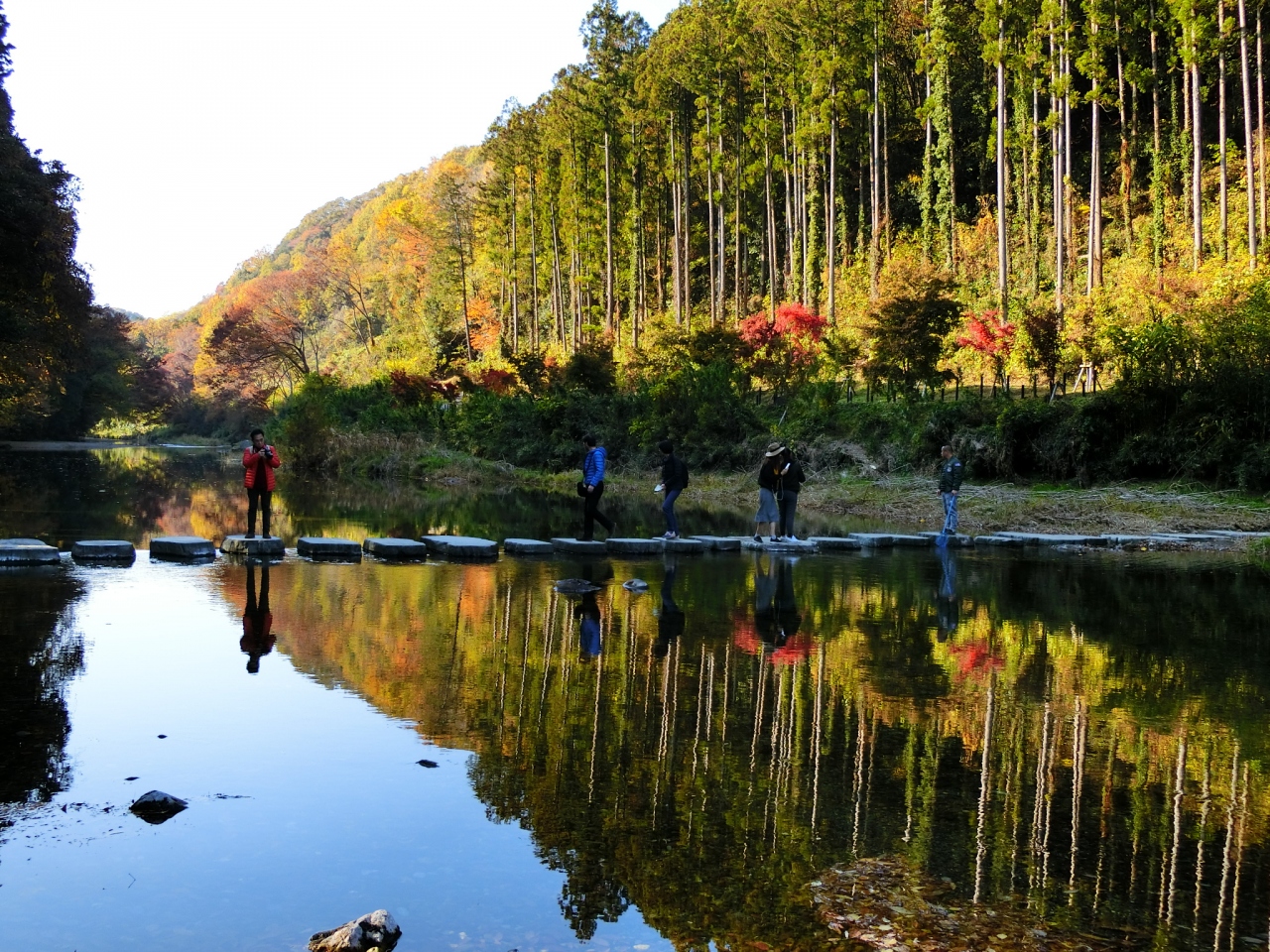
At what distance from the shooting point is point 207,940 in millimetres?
4242

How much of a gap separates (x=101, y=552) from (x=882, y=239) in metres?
39.0

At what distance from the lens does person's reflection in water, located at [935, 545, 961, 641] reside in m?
11.0

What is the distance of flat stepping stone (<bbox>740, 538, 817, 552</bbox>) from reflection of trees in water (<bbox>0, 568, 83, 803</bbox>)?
9.68 metres

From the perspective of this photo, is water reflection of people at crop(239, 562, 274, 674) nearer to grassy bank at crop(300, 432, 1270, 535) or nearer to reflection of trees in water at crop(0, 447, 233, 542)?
reflection of trees in water at crop(0, 447, 233, 542)

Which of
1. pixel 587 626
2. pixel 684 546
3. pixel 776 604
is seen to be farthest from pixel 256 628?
pixel 684 546

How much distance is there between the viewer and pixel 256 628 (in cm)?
1034

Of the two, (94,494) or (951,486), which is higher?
(951,486)

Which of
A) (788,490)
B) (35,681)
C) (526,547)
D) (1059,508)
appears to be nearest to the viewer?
(35,681)

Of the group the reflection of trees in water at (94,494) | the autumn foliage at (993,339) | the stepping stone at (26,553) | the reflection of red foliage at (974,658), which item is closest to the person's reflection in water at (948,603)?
the reflection of red foliage at (974,658)

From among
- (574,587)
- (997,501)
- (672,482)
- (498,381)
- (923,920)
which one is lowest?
(923,920)

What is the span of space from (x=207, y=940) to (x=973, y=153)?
52816 millimetres

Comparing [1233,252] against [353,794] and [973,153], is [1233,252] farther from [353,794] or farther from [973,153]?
[353,794]

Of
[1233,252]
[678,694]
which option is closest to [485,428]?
[1233,252]

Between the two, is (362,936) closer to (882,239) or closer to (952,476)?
(952,476)
